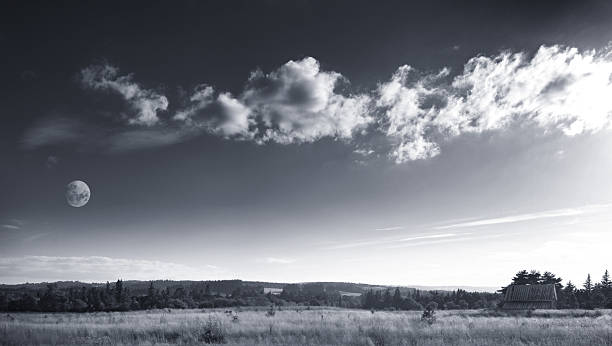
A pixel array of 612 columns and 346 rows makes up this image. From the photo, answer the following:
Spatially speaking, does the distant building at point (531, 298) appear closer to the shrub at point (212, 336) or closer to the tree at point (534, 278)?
the tree at point (534, 278)

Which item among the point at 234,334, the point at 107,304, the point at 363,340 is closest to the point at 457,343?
the point at 363,340

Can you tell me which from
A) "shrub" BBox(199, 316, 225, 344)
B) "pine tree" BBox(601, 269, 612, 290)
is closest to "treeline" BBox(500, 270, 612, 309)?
"pine tree" BBox(601, 269, 612, 290)

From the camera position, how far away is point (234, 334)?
15.9 m

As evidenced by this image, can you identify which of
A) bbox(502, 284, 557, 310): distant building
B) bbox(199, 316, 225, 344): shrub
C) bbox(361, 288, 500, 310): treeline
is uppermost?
bbox(199, 316, 225, 344): shrub

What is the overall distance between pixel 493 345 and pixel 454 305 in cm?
5670

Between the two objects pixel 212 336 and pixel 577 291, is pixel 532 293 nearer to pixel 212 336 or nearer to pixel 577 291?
pixel 577 291

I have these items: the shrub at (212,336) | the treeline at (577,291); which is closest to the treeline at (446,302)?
the treeline at (577,291)

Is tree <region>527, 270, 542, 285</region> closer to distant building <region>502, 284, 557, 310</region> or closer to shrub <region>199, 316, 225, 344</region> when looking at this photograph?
distant building <region>502, 284, 557, 310</region>

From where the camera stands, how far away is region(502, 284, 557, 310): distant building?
44531 millimetres

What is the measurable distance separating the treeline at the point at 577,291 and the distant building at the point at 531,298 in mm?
10296

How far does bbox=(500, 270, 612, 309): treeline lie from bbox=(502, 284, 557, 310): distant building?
1030cm

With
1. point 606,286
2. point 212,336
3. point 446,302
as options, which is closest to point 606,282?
point 606,286

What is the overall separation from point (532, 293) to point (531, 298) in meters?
0.78

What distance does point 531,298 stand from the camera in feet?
149
